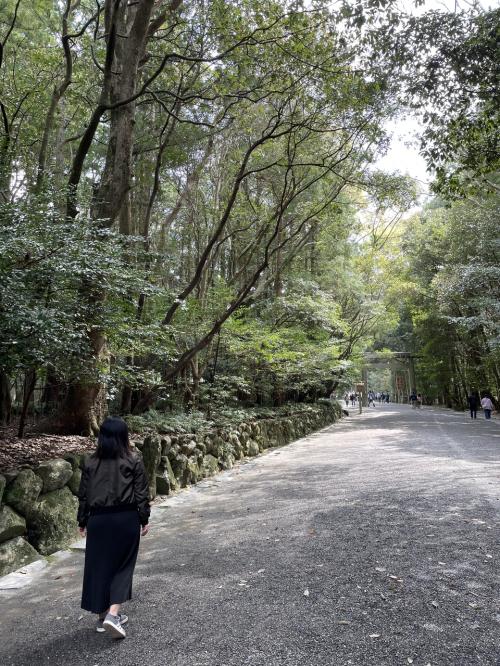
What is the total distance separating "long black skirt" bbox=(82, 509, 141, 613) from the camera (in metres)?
2.99

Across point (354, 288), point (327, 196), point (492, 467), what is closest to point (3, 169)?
point (492, 467)

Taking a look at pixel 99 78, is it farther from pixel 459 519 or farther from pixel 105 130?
pixel 459 519

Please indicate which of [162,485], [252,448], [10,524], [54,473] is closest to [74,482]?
[54,473]

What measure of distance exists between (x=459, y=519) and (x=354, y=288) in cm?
1738

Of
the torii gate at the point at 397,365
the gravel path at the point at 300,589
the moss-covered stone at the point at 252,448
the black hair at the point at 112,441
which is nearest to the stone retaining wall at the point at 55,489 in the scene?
the gravel path at the point at 300,589

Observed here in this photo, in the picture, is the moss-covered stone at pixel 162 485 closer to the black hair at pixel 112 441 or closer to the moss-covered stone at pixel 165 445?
the moss-covered stone at pixel 165 445

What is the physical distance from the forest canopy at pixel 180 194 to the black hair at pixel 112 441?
152 centimetres

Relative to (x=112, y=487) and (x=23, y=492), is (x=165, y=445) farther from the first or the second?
(x=112, y=487)

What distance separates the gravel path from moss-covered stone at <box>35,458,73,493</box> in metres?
0.78

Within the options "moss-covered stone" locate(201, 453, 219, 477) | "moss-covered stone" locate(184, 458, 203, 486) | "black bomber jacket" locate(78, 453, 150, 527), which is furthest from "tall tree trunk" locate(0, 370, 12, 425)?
"black bomber jacket" locate(78, 453, 150, 527)

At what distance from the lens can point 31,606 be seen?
3.51 m

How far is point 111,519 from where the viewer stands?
121 inches

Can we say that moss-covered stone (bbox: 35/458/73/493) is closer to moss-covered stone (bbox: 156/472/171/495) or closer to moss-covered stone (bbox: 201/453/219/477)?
moss-covered stone (bbox: 156/472/171/495)

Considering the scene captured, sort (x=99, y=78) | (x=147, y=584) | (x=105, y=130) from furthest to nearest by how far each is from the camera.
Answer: (x=105, y=130) → (x=99, y=78) → (x=147, y=584)
